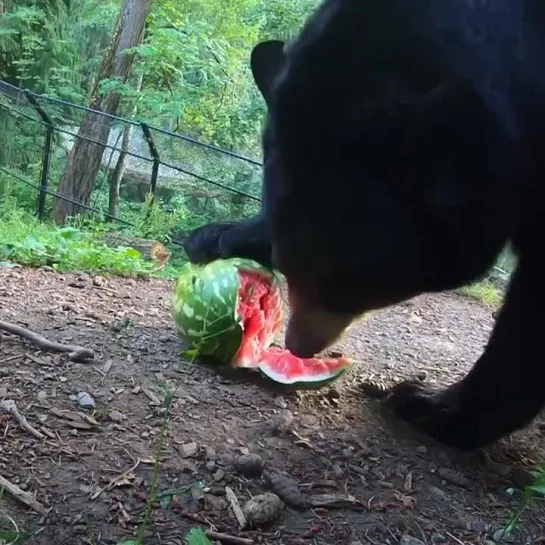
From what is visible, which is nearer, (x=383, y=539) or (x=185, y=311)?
(x=383, y=539)

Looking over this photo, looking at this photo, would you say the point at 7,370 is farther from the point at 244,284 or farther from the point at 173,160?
the point at 173,160

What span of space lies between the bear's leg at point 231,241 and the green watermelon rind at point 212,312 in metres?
0.21

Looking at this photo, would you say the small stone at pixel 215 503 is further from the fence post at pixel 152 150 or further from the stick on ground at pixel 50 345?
the fence post at pixel 152 150

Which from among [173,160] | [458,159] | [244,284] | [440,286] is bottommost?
[173,160]

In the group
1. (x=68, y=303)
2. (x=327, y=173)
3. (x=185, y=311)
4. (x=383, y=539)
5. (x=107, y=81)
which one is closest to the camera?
(x=383, y=539)

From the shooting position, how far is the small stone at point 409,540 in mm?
1590

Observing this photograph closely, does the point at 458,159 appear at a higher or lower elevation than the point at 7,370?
higher

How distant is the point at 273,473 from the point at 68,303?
1246 millimetres

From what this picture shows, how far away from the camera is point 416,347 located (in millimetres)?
3092

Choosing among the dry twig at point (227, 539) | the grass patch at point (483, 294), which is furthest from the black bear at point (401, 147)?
the grass patch at point (483, 294)

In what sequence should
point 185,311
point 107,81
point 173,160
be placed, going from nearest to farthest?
point 185,311 → point 173,160 → point 107,81

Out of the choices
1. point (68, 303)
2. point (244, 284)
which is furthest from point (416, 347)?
point (68, 303)

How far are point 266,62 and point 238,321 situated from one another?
2.38 ft

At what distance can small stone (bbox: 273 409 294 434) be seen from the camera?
1.96 metres
